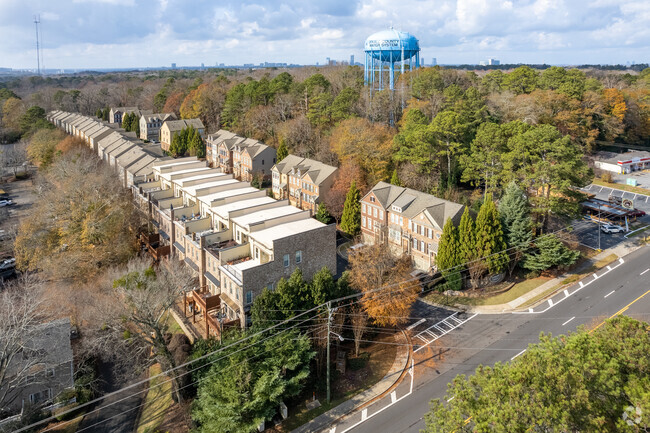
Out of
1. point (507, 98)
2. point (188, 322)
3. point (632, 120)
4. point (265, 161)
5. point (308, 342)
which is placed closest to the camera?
point (308, 342)

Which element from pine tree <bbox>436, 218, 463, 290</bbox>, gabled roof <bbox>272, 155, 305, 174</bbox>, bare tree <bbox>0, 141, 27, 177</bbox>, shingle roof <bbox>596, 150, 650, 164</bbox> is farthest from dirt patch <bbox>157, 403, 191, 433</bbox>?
bare tree <bbox>0, 141, 27, 177</bbox>

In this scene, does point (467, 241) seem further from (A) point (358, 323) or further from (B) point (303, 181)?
(B) point (303, 181)

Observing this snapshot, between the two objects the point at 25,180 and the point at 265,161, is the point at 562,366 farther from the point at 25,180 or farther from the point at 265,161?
the point at 25,180

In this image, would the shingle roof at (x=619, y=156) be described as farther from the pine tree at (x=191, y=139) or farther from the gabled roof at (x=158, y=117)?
the gabled roof at (x=158, y=117)

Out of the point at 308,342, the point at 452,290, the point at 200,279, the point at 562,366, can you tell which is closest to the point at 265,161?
the point at 200,279

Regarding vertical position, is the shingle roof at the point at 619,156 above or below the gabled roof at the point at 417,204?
above

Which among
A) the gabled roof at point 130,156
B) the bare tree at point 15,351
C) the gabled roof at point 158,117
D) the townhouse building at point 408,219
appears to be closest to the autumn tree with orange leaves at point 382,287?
the townhouse building at point 408,219

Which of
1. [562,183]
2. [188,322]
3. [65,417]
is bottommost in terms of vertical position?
[65,417]

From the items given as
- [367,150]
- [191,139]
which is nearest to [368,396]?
[367,150]
